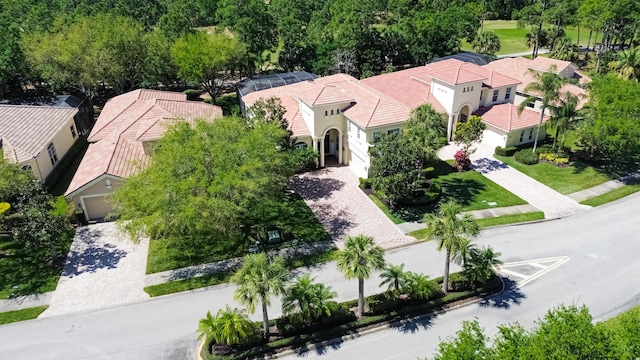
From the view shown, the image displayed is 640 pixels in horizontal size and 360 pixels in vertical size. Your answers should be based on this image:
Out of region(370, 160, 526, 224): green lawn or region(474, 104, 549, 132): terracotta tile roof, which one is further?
region(474, 104, 549, 132): terracotta tile roof

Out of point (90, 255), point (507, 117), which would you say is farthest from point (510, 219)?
point (90, 255)

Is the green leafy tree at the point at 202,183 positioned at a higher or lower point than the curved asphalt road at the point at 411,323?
higher

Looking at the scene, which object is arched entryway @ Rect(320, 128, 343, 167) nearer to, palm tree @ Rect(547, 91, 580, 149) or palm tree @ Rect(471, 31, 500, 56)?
palm tree @ Rect(547, 91, 580, 149)

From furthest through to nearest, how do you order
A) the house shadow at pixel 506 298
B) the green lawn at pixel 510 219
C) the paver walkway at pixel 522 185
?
the paver walkway at pixel 522 185
the green lawn at pixel 510 219
the house shadow at pixel 506 298

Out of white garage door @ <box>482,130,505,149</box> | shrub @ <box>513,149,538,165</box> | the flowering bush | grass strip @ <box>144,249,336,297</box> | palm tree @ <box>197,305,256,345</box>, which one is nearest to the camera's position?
palm tree @ <box>197,305,256,345</box>

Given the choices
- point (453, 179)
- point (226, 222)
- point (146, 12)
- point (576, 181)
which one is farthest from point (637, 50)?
point (146, 12)

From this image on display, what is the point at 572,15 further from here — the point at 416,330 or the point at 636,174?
the point at 416,330

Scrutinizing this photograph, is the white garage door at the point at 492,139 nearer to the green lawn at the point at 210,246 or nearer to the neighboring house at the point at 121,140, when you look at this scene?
the green lawn at the point at 210,246

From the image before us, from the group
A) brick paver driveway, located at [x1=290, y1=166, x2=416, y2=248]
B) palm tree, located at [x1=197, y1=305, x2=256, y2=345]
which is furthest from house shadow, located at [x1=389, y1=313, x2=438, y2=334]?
palm tree, located at [x1=197, y1=305, x2=256, y2=345]

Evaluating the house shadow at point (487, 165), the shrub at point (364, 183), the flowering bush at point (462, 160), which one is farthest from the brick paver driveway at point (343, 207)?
the house shadow at point (487, 165)
